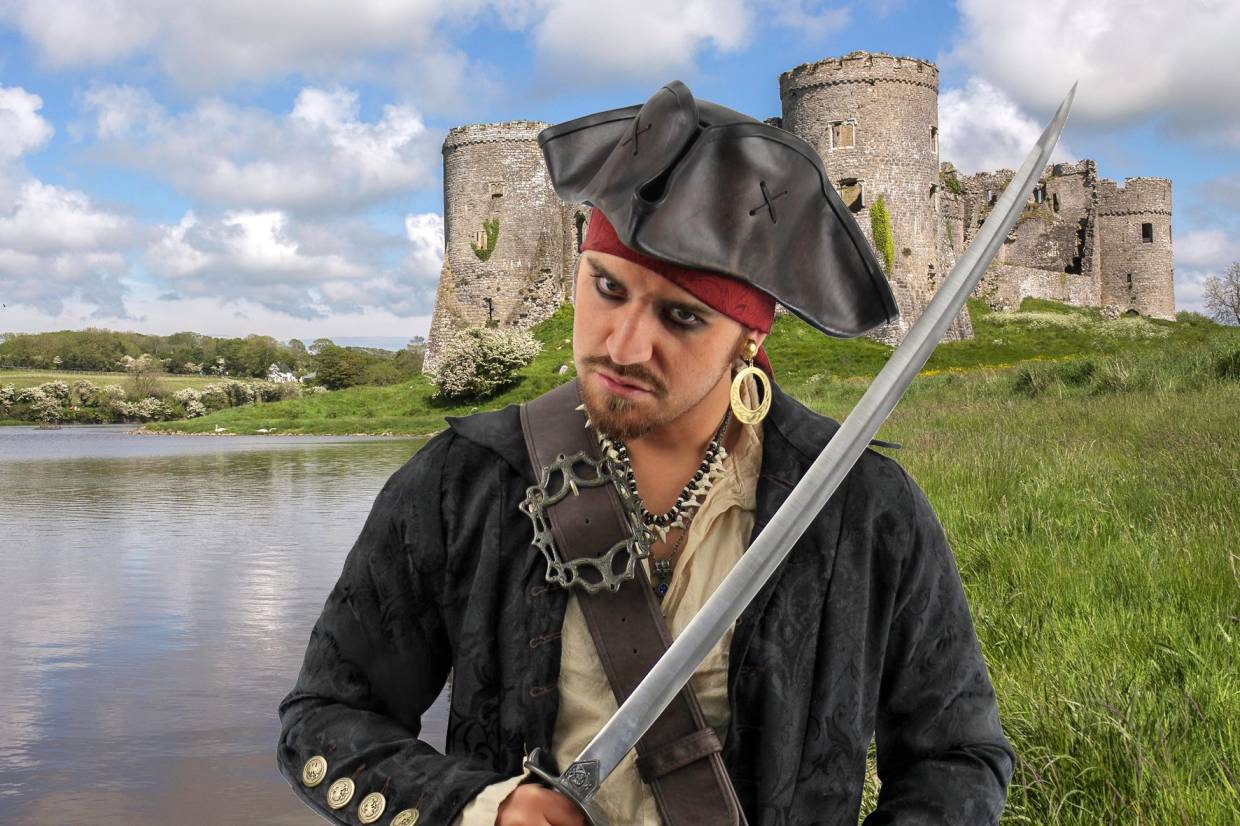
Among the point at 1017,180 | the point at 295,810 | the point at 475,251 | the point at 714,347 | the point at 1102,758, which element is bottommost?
the point at 295,810

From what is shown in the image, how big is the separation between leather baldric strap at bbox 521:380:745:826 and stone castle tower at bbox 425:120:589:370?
1710 inches

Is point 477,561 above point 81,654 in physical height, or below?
above

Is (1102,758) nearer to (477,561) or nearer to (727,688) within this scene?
(727,688)

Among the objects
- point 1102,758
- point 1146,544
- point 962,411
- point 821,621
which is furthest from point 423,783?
point 962,411

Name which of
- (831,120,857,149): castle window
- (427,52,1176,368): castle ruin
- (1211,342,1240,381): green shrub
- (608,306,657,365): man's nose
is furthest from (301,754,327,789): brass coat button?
(831,120,857,149): castle window

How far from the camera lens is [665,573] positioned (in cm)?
184

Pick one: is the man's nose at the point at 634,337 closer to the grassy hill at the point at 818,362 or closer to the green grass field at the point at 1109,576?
the green grass field at the point at 1109,576

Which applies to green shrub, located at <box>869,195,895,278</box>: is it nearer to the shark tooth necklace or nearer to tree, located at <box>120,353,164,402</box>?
the shark tooth necklace

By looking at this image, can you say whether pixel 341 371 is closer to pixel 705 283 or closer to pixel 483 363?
pixel 483 363

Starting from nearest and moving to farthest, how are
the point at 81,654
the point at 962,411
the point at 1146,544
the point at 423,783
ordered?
the point at 423,783
the point at 1146,544
the point at 81,654
the point at 962,411

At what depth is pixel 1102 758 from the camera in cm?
296

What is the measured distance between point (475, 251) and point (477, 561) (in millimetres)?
45682

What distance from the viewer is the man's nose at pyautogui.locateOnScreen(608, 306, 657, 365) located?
172cm

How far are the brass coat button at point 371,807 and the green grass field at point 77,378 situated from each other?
7239 cm
